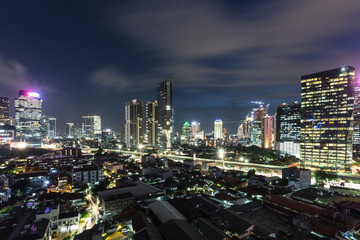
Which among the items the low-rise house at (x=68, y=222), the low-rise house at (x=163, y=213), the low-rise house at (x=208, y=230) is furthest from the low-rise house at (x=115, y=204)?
the low-rise house at (x=208, y=230)

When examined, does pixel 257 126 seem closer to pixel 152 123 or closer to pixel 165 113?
pixel 165 113

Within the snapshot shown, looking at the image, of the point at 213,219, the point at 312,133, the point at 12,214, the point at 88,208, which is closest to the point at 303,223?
the point at 213,219

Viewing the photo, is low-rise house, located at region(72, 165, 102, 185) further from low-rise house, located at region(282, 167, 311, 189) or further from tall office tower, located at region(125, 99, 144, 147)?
tall office tower, located at region(125, 99, 144, 147)

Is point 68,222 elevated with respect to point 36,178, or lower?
lower

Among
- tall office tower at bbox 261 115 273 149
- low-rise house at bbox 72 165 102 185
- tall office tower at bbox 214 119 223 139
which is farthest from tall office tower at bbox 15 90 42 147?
tall office tower at bbox 214 119 223 139

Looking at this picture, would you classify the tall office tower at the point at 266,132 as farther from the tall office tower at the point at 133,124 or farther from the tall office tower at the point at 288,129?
the tall office tower at the point at 133,124

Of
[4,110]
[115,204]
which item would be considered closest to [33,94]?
[4,110]

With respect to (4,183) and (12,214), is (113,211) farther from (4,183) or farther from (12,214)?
(4,183)
